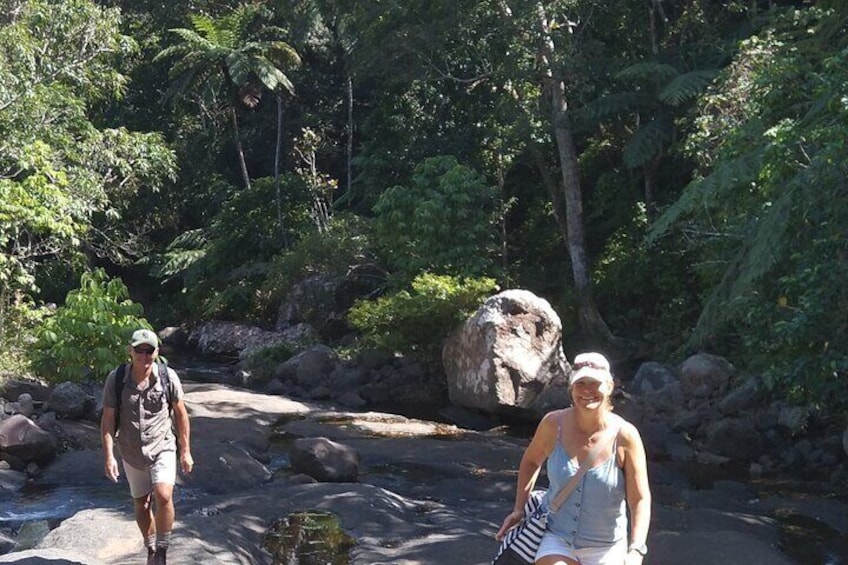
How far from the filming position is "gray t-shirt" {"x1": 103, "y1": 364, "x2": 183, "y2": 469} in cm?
616

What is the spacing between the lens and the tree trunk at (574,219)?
19766mm

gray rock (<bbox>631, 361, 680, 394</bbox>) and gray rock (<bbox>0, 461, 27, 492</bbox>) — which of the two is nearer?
gray rock (<bbox>0, 461, 27, 492</bbox>)

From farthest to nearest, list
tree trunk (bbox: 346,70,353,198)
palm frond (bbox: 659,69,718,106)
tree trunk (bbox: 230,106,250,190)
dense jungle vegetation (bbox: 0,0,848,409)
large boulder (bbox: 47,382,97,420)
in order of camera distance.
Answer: tree trunk (bbox: 346,70,353,198) < tree trunk (bbox: 230,106,250,190) < palm frond (bbox: 659,69,718,106) < large boulder (bbox: 47,382,97,420) < dense jungle vegetation (bbox: 0,0,848,409)

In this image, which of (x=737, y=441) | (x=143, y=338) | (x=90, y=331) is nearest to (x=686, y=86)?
(x=737, y=441)

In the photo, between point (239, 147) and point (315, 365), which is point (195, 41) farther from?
point (315, 365)

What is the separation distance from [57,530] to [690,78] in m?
12.9

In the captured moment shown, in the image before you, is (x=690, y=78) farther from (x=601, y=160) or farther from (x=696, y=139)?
(x=601, y=160)

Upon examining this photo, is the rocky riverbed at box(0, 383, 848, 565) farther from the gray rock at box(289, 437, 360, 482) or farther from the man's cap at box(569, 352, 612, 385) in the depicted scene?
the man's cap at box(569, 352, 612, 385)

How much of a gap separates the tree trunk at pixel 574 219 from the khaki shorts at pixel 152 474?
1433cm

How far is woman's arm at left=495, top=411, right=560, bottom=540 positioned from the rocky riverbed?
3.16 m

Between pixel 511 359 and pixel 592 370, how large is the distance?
486 inches

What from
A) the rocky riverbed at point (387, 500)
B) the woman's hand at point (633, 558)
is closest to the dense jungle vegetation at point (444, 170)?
the rocky riverbed at point (387, 500)

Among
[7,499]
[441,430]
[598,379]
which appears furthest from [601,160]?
[598,379]

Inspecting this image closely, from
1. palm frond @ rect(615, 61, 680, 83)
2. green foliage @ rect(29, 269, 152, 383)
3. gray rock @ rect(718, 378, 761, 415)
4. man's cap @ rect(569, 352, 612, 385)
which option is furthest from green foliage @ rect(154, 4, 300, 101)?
man's cap @ rect(569, 352, 612, 385)
